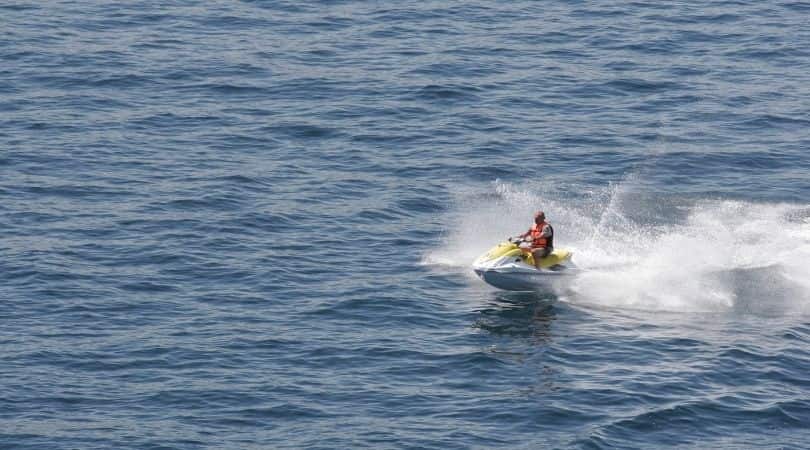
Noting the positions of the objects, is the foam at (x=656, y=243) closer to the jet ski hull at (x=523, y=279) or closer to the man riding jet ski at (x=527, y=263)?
the jet ski hull at (x=523, y=279)

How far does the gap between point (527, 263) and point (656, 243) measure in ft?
18.1

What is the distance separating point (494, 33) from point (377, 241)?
970 inches

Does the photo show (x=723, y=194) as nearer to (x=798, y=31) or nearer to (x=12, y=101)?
(x=798, y=31)

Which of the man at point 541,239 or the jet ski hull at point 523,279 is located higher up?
the man at point 541,239

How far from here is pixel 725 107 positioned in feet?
208

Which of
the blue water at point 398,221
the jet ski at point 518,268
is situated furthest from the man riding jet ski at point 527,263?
the blue water at point 398,221

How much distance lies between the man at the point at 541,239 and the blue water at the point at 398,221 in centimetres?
121

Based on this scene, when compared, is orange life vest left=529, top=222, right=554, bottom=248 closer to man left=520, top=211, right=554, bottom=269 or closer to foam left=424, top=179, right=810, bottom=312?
man left=520, top=211, right=554, bottom=269

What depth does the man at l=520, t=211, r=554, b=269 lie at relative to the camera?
1806 inches

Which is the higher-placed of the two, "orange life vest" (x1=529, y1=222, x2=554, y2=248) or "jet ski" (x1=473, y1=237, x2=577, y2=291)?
"orange life vest" (x1=529, y1=222, x2=554, y2=248)

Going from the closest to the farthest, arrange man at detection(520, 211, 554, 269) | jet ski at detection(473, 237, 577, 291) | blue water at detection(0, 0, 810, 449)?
blue water at detection(0, 0, 810, 449), jet ski at detection(473, 237, 577, 291), man at detection(520, 211, 554, 269)

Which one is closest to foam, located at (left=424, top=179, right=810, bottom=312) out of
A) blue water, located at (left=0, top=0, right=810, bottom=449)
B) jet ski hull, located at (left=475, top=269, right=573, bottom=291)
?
blue water, located at (left=0, top=0, right=810, bottom=449)

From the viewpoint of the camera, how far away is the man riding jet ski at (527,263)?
149 ft

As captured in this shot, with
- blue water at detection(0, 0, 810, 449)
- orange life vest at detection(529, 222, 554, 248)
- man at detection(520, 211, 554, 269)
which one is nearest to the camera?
blue water at detection(0, 0, 810, 449)
